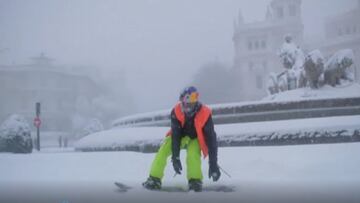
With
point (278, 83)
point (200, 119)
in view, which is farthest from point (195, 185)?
point (278, 83)

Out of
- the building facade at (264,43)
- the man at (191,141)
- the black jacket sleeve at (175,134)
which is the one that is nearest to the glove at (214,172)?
the man at (191,141)

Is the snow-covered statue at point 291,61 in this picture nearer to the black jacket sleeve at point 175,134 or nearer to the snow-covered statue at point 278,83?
the snow-covered statue at point 278,83

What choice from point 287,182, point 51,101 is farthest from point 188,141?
point 51,101

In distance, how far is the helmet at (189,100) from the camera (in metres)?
4.40

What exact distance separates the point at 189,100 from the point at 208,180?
53.6 inches

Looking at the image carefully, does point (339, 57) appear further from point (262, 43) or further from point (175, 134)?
point (262, 43)

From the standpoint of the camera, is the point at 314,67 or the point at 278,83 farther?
the point at 278,83

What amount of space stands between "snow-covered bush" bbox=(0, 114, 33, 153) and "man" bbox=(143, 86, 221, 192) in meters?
5.58

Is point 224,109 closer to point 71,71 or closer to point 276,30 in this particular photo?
point 71,71

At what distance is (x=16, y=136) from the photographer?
29.1ft

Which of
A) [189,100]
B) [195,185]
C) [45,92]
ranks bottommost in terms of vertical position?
[195,185]

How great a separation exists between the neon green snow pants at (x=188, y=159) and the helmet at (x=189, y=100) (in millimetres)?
340

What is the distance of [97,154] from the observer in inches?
266

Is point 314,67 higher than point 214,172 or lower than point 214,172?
higher
